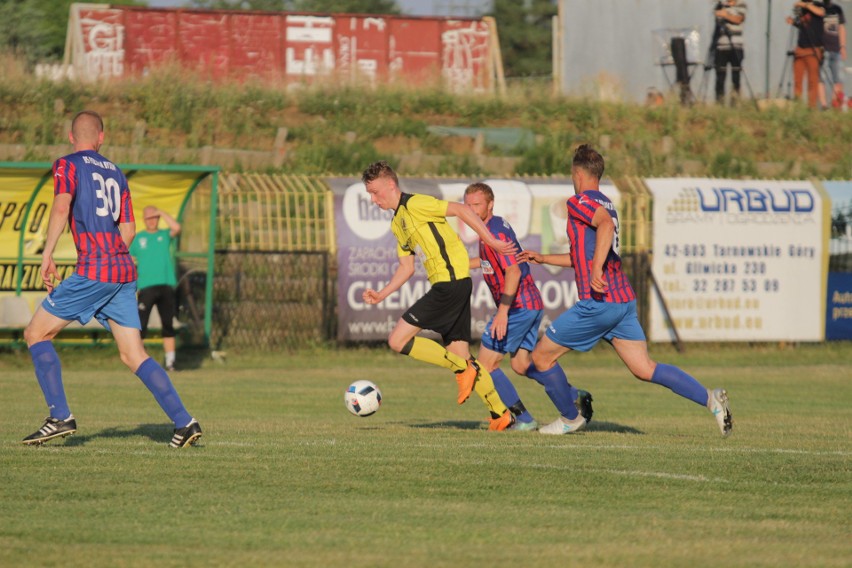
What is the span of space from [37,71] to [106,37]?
456cm

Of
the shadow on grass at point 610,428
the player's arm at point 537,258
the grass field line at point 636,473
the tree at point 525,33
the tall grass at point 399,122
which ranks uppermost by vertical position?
the tree at point 525,33

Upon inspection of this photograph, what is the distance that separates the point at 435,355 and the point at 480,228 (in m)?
1.27

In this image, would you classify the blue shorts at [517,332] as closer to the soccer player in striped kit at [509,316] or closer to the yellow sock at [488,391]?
the soccer player in striped kit at [509,316]

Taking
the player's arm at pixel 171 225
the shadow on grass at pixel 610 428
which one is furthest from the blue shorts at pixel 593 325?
the player's arm at pixel 171 225

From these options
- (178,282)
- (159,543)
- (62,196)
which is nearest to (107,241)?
(62,196)

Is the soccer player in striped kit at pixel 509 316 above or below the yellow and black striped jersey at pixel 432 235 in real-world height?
below

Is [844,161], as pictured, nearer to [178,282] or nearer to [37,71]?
[178,282]

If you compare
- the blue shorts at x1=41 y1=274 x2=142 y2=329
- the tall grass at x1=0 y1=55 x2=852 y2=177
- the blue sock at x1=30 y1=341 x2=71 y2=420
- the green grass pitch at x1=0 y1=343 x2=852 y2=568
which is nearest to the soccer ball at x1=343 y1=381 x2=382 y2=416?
the green grass pitch at x1=0 y1=343 x2=852 y2=568

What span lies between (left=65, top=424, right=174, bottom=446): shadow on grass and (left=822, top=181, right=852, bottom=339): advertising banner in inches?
563

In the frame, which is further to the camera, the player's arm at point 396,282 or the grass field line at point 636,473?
the player's arm at point 396,282

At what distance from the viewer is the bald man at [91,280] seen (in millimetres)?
8758

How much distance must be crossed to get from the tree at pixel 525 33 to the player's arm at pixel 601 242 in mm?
53439

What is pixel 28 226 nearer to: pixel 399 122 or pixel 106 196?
pixel 106 196

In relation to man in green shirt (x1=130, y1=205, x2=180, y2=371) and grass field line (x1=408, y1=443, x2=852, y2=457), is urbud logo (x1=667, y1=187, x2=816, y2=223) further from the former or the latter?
grass field line (x1=408, y1=443, x2=852, y2=457)
